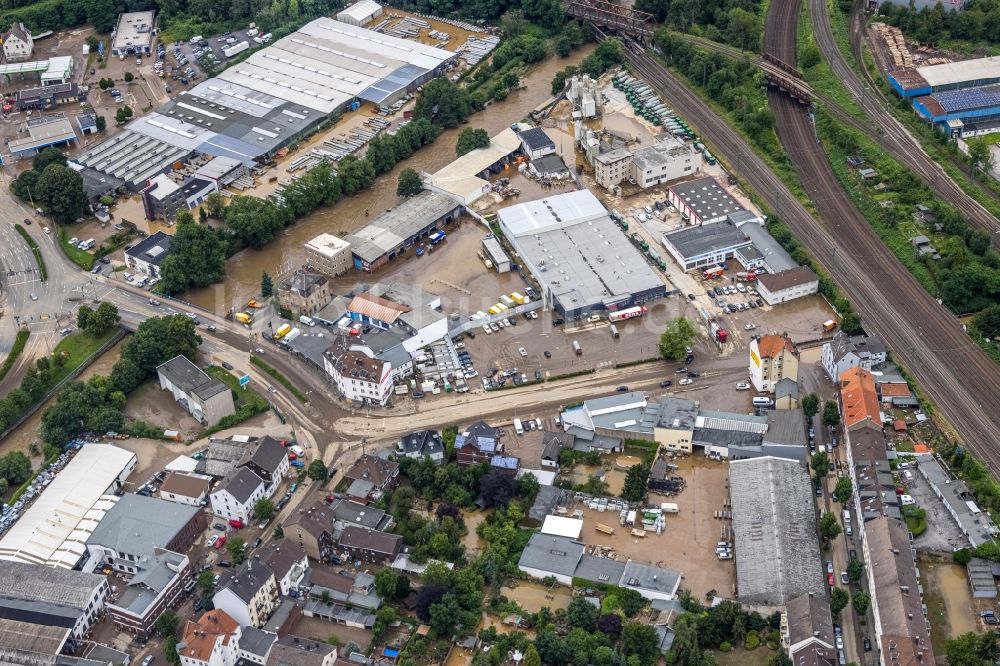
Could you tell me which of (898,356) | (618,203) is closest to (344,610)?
(898,356)

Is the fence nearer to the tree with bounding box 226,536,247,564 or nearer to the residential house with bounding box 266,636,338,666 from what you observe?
the tree with bounding box 226,536,247,564

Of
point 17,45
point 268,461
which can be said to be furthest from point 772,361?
point 17,45

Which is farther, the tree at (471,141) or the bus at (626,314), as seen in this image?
the tree at (471,141)

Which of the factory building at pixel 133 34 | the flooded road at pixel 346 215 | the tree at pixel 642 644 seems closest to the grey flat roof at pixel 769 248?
the flooded road at pixel 346 215

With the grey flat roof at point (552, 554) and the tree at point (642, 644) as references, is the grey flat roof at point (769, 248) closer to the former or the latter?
the grey flat roof at point (552, 554)

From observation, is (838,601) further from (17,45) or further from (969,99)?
(17,45)

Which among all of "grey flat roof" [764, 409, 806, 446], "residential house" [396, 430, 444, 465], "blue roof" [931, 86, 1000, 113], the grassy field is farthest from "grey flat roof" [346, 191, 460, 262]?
"blue roof" [931, 86, 1000, 113]

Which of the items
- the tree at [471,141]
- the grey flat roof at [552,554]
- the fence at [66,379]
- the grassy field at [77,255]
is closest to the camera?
the grey flat roof at [552,554]
